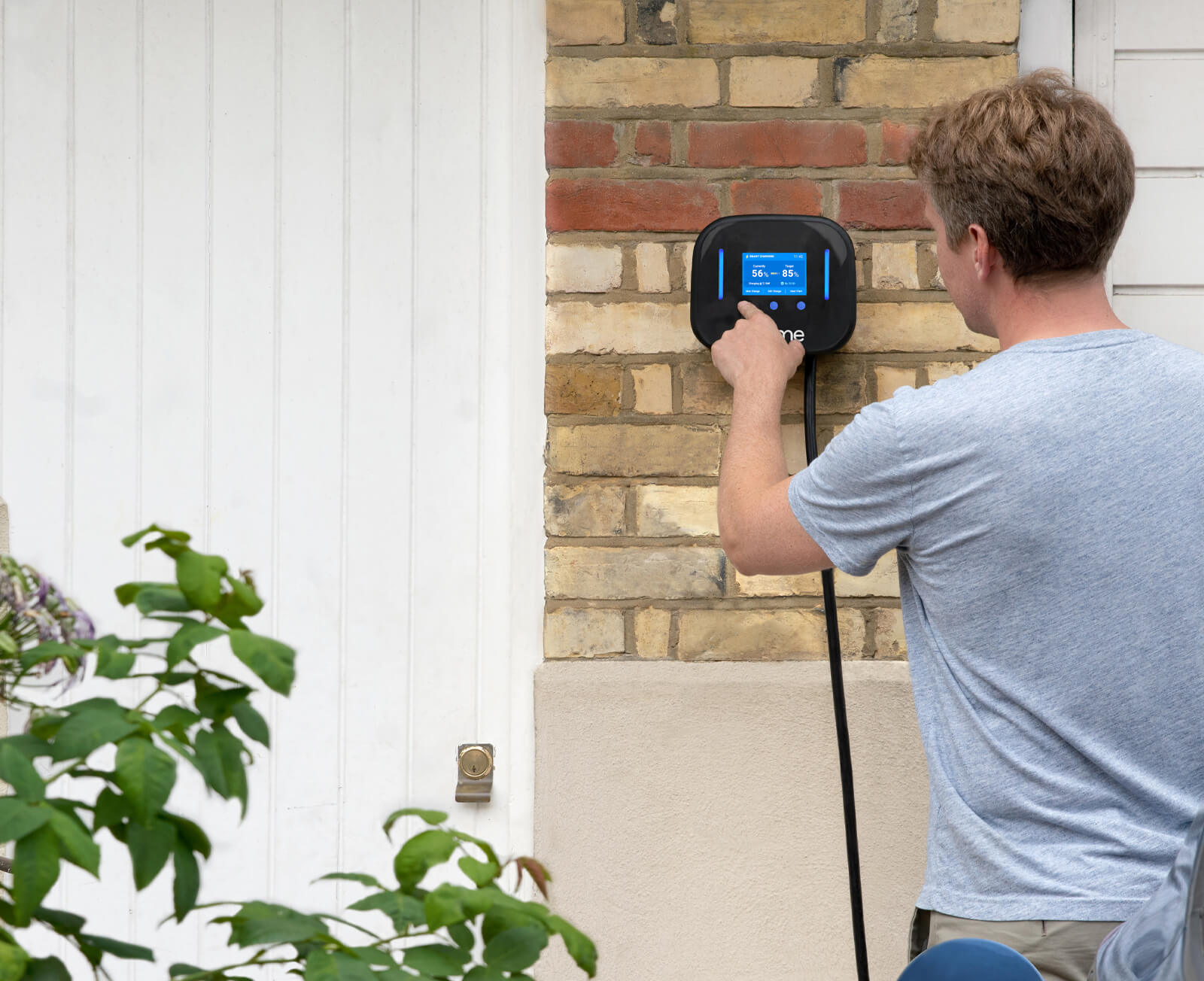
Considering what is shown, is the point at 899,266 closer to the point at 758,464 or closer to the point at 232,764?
the point at 758,464

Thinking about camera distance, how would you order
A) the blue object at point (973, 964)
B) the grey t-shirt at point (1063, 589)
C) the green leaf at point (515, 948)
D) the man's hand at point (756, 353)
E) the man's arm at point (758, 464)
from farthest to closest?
1. the man's hand at point (756, 353)
2. the man's arm at point (758, 464)
3. the grey t-shirt at point (1063, 589)
4. the blue object at point (973, 964)
5. the green leaf at point (515, 948)

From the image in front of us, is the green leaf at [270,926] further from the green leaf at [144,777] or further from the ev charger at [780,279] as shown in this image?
the ev charger at [780,279]

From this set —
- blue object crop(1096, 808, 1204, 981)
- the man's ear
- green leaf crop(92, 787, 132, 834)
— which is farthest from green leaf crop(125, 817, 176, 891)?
the man's ear

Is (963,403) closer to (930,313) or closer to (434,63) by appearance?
(930,313)

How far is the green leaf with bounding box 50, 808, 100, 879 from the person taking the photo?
0.68 metres

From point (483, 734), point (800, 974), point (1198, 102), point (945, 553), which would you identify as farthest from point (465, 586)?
point (1198, 102)

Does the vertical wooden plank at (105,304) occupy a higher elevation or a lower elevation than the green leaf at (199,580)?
higher

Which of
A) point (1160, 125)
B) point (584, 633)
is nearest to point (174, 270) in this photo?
point (584, 633)

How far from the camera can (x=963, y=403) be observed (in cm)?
125

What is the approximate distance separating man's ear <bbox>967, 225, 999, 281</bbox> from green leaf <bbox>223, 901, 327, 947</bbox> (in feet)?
3.46

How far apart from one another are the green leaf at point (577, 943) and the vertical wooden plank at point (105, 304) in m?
1.56

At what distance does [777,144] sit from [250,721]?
1.56 meters

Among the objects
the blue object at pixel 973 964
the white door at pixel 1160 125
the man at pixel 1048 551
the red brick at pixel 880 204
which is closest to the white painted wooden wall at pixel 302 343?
the red brick at pixel 880 204

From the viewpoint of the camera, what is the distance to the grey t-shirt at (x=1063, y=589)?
1.24 metres
